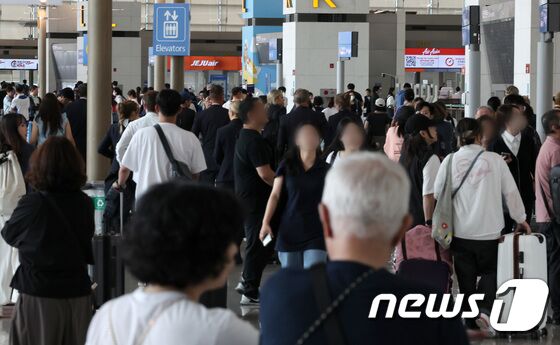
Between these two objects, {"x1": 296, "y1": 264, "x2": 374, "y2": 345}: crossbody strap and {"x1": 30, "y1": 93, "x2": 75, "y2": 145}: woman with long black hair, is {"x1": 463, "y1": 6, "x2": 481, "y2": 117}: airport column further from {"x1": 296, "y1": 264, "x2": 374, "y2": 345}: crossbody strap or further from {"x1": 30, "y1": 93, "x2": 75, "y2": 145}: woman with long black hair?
{"x1": 296, "y1": 264, "x2": 374, "y2": 345}: crossbody strap

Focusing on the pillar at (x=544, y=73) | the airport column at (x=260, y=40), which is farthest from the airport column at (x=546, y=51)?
the airport column at (x=260, y=40)

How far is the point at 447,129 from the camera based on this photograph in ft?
43.6

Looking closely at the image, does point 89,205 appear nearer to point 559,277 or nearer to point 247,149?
point 247,149

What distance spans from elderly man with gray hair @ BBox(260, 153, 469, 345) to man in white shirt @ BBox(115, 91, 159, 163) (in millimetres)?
6305

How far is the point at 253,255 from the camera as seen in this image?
31.1 ft

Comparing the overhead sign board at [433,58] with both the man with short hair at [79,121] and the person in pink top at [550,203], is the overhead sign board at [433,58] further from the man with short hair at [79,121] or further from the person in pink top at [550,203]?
the person in pink top at [550,203]

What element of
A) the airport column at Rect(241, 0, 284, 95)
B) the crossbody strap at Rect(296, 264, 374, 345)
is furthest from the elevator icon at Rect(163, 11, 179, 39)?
the airport column at Rect(241, 0, 284, 95)

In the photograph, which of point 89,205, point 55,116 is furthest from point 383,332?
point 55,116

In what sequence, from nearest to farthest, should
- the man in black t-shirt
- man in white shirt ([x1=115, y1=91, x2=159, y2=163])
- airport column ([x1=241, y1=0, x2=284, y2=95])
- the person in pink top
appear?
the person in pink top → the man in black t-shirt → man in white shirt ([x1=115, y1=91, x2=159, y2=163]) → airport column ([x1=241, y1=0, x2=284, y2=95])

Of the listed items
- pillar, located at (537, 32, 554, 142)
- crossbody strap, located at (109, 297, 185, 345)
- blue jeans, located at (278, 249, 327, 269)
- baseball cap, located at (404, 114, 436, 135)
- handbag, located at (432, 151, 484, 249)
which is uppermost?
pillar, located at (537, 32, 554, 142)

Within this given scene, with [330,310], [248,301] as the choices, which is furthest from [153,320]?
[248,301]

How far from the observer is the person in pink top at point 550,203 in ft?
27.5

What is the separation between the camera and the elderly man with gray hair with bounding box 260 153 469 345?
Result: 272 cm

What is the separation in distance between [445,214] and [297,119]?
607cm
